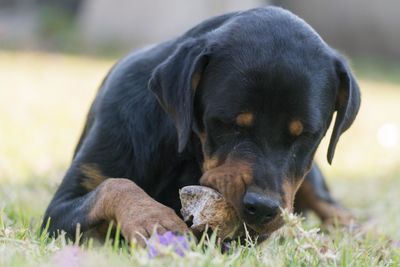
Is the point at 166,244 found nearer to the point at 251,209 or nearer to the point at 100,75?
the point at 251,209

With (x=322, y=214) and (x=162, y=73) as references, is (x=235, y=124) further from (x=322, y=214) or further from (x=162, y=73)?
(x=322, y=214)

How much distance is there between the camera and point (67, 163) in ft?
24.0

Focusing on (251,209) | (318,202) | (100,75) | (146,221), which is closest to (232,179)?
(251,209)

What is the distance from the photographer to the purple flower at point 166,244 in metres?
2.93

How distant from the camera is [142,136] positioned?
4.18 metres

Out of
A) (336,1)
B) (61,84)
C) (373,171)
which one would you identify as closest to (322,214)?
(373,171)

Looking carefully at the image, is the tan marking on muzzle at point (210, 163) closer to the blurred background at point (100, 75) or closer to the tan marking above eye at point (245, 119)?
the tan marking above eye at point (245, 119)

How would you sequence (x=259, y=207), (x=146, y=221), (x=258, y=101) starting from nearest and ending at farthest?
(x=259, y=207), (x=146, y=221), (x=258, y=101)

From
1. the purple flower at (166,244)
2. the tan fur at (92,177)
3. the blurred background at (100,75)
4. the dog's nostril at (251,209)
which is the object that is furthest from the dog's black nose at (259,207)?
the blurred background at (100,75)

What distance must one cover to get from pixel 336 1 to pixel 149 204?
1625 centimetres

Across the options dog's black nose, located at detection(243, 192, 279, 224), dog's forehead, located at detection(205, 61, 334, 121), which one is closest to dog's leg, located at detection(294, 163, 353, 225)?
dog's forehead, located at detection(205, 61, 334, 121)

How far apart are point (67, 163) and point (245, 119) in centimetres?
390

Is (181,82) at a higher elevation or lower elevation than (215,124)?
higher

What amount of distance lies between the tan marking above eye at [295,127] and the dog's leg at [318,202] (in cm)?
200
